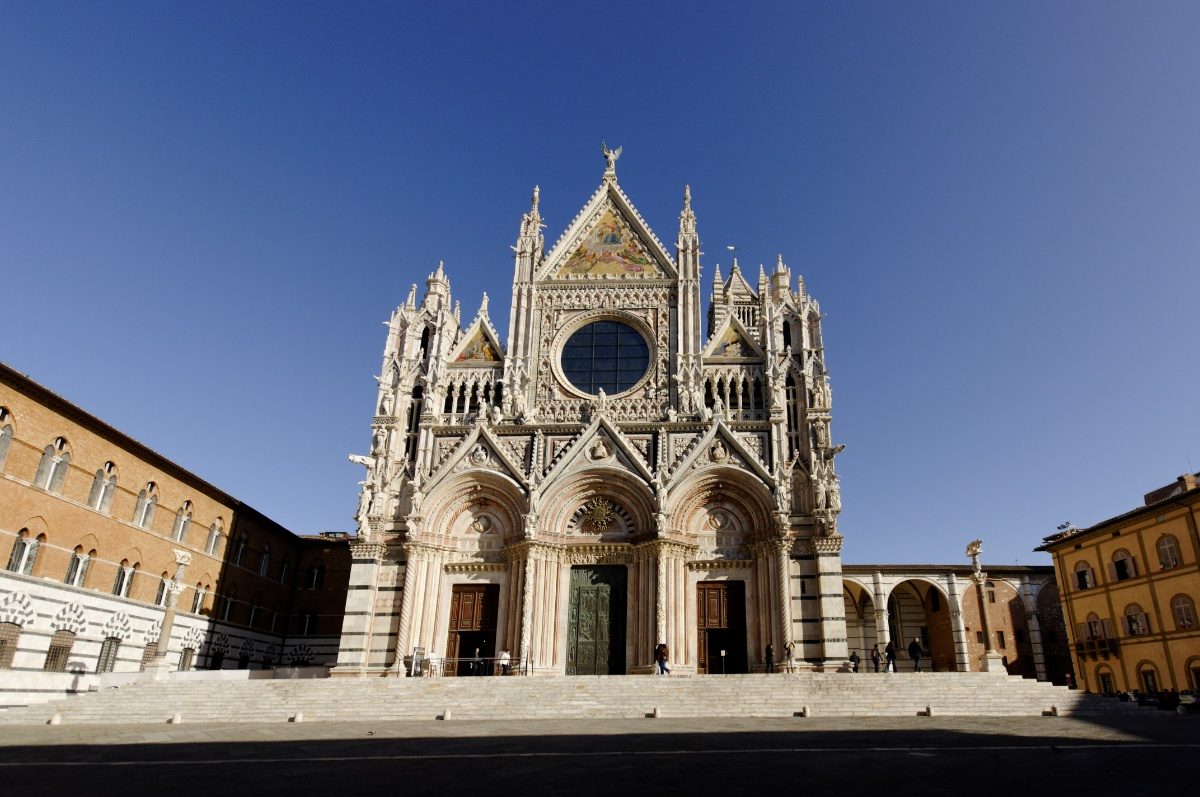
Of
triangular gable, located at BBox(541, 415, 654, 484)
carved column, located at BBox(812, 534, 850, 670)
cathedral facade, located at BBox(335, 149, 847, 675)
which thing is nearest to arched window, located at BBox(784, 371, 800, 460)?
cathedral facade, located at BBox(335, 149, 847, 675)

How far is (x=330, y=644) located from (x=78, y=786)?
102 ft

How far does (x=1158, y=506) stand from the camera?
1356 inches

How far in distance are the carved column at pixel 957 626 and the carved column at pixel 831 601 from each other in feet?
64.6

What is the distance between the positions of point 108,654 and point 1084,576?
146 feet

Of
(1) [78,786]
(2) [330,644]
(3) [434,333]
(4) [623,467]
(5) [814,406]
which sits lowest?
(1) [78,786]

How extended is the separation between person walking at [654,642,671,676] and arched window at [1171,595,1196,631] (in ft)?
77.6

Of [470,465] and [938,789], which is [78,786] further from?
[470,465]

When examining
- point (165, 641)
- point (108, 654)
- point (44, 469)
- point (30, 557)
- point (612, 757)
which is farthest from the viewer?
point (108, 654)

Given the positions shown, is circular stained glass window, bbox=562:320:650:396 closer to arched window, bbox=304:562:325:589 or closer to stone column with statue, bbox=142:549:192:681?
stone column with statue, bbox=142:549:192:681

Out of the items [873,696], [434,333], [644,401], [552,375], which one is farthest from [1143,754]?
[434,333]

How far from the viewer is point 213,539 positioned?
32.8m

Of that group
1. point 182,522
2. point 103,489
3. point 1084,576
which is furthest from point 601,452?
point 1084,576

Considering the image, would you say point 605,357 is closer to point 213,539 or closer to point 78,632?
point 213,539

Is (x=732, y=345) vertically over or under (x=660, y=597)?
over
